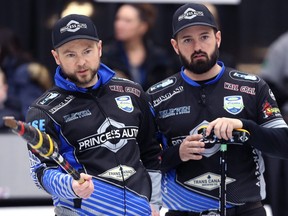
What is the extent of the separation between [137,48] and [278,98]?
137cm

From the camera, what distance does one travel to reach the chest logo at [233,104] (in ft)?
18.8

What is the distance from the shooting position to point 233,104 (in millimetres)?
5750

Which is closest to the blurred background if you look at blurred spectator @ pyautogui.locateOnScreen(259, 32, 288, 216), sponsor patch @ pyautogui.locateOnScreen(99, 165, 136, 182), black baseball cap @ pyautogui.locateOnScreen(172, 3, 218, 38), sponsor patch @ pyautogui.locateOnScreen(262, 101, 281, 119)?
blurred spectator @ pyautogui.locateOnScreen(259, 32, 288, 216)

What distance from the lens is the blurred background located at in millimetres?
9523

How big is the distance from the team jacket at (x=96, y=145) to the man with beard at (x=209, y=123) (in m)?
0.33

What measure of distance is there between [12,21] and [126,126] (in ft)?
14.2

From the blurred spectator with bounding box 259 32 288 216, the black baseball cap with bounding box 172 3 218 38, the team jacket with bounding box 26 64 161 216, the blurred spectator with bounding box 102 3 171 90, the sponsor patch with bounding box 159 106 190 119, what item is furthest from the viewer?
the blurred spectator with bounding box 102 3 171 90

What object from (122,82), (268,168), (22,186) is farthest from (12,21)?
(122,82)

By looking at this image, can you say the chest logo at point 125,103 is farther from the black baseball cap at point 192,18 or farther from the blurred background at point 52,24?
the blurred background at point 52,24

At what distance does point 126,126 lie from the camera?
18.0 ft

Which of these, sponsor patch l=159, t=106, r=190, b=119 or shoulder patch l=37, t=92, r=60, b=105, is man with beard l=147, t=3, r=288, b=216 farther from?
shoulder patch l=37, t=92, r=60, b=105

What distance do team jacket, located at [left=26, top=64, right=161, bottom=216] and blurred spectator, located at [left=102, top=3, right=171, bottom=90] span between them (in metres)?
3.77

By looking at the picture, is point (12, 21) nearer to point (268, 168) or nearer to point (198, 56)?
point (268, 168)

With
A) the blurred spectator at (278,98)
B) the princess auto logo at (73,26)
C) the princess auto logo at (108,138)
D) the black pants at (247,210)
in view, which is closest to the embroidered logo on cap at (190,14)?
the princess auto logo at (73,26)
